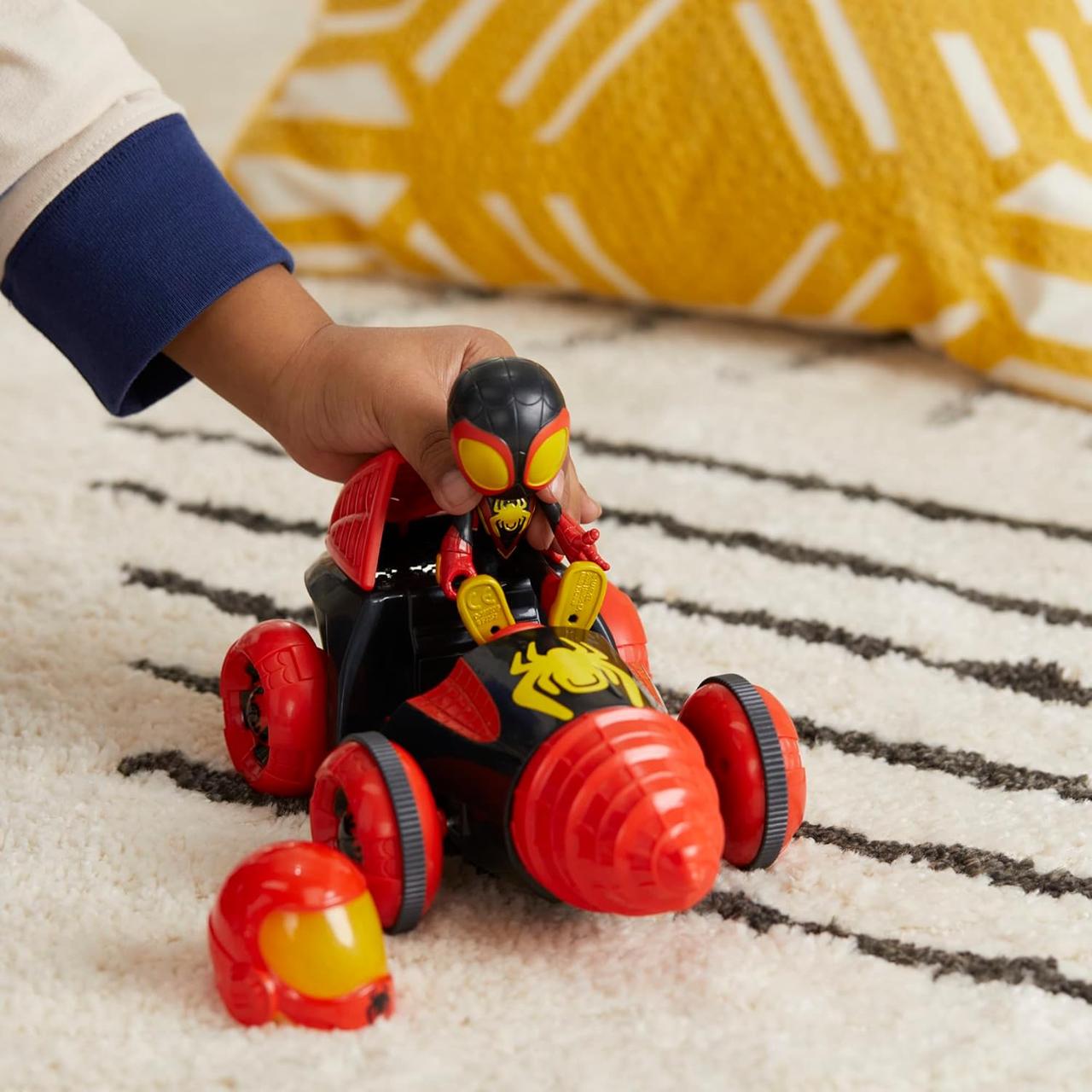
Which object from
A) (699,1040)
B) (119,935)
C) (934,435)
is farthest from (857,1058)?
(934,435)

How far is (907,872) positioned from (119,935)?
1.06 feet

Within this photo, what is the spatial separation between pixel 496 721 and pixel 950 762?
27cm

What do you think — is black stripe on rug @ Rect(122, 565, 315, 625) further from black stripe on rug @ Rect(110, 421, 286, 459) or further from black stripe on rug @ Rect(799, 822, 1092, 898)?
black stripe on rug @ Rect(799, 822, 1092, 898)

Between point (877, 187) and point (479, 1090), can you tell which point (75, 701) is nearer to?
point (479, 1090)

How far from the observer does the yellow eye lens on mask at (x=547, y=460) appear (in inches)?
23.7

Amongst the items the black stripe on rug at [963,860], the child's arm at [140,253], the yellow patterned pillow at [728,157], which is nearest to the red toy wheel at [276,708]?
the child's arm at [140,253]

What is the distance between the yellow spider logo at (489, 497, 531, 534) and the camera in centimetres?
63

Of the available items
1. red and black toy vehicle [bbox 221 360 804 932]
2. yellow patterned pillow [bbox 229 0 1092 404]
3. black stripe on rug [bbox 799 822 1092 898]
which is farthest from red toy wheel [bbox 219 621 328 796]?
yellow patterned pillow [bbox 229 0 1092 404]

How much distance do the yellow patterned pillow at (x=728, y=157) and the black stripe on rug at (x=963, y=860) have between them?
606 mm

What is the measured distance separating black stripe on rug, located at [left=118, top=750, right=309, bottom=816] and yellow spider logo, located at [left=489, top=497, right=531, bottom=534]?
0.16 m

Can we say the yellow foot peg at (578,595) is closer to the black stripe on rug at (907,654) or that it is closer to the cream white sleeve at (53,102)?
the black stripe on rug at (907,654)

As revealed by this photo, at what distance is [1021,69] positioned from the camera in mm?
1169

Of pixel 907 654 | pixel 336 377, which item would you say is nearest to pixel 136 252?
pixel 336 377

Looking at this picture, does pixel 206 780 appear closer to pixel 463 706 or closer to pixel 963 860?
pixel 463 706
